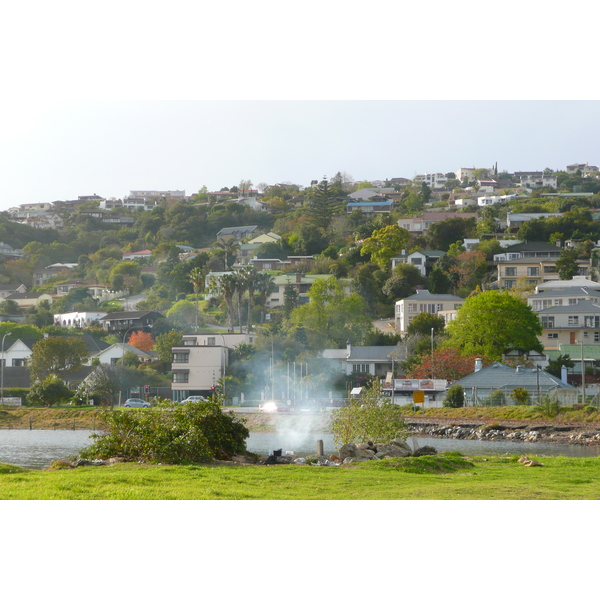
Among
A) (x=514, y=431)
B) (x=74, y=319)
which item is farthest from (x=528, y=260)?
(x=74, y=319)

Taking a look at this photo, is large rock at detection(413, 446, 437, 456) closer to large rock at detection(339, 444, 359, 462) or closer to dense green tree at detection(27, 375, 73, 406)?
large rock at detection(339, 444, 359, 462)

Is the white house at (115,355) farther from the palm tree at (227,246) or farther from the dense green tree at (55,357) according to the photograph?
the palm tree at (227,246)

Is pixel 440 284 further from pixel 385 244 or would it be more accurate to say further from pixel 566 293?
pixel 566 293

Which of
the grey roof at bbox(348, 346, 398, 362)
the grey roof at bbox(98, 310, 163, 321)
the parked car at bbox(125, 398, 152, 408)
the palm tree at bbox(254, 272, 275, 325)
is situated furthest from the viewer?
the palm tree at bbox(254, 272, 275, 325)

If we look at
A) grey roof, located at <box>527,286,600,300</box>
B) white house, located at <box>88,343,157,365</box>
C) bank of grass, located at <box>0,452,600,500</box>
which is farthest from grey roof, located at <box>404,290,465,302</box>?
bank of grass, located at <box>0,452,600,500</box>

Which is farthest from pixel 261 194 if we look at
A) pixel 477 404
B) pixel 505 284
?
pixel 477 404

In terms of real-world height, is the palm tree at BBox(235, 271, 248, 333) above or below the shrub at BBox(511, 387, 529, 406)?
above
